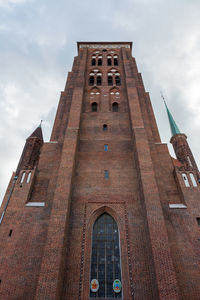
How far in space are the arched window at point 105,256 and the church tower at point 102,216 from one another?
4 centimetres

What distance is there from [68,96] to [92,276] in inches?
572

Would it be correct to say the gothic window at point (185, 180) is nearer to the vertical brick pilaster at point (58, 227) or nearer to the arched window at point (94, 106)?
the vertical brick pilaster at point (58, 227)

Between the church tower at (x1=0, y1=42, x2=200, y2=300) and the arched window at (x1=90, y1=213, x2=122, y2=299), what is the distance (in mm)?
44

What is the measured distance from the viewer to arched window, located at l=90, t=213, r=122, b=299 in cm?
906

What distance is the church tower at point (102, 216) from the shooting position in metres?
8.73

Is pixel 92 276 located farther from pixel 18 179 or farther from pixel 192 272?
pixel 18 179

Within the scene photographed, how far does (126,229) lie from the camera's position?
34.4 ft

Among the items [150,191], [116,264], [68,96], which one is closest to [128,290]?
Result: [116,264]

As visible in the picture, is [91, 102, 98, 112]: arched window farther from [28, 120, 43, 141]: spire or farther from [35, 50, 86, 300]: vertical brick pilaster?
[28, 120, 43, 141]: spire

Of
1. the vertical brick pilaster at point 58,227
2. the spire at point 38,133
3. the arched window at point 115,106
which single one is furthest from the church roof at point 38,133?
the arched window at point 115,106

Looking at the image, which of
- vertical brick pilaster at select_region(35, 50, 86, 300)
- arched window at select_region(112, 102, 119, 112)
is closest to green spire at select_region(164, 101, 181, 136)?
arched window at select_region(112, 102, 119, 112)

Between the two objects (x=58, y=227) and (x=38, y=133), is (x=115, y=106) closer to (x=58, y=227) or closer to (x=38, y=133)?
(x=38, y=133)

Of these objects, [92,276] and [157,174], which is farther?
[157,174]

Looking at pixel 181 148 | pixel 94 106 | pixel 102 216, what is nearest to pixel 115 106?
pixel 94 106
